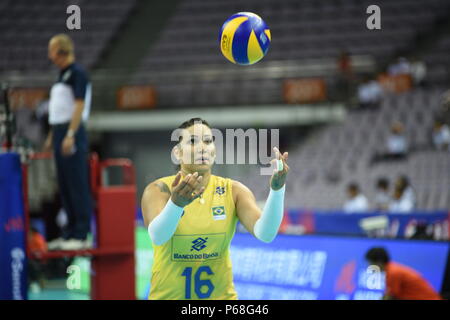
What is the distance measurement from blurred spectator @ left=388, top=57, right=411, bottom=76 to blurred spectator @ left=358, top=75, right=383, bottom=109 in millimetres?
462

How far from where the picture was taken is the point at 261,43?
3.89 metres

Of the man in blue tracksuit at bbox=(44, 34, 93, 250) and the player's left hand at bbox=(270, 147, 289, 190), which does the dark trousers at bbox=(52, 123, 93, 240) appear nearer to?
the man in blue tracksuit at bbox=(44, 34, 93, 250)

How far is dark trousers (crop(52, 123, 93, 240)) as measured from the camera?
20.9 ft

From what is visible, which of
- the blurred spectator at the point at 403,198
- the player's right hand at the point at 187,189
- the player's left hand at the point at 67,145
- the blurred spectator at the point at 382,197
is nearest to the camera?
the player's right hand at the point at 187,189

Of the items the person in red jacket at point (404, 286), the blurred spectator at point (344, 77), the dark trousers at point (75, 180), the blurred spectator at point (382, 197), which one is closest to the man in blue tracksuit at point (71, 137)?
the dark trousers at point (75, 180)

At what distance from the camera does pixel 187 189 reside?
304 centimetres

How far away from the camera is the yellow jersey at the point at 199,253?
11.4 feet

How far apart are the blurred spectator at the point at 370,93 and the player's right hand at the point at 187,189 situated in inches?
544

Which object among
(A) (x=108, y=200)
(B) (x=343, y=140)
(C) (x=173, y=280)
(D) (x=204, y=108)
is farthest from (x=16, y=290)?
(D) (x=204, y=108)

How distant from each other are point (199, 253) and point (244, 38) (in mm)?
1146

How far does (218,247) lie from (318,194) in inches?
448

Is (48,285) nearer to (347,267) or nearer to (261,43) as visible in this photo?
(347,267)

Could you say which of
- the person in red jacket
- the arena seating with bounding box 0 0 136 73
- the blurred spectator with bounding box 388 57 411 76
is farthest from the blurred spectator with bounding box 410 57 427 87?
the person in red jacket

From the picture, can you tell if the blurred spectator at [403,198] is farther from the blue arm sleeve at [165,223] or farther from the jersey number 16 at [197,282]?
the blue arm sleeve at [165,223]
